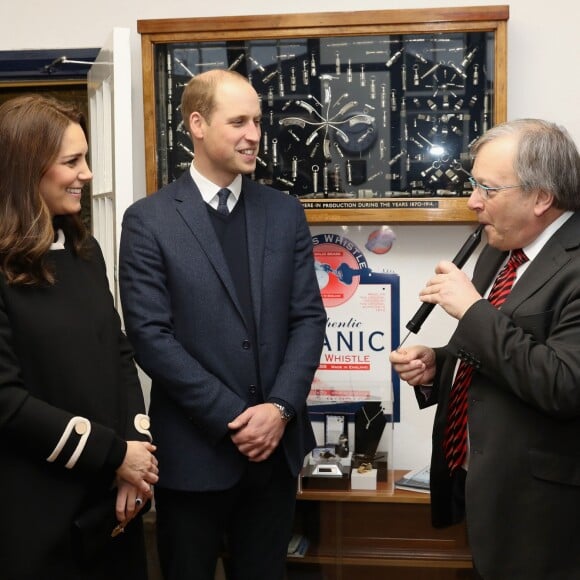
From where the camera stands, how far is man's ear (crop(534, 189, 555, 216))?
188 cm

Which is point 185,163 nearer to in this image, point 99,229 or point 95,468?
point 99,229

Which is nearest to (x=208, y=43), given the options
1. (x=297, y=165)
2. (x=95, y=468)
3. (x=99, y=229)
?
(x=297, y=165)

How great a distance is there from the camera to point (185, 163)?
10.4 feet

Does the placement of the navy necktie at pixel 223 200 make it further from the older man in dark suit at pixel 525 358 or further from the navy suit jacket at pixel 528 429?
the navy suit jacket at pixel 528 429

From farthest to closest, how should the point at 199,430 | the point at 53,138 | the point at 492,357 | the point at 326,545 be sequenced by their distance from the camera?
the point at 326,545, the point at 199,430, the point at 53,138, the point at 492,357

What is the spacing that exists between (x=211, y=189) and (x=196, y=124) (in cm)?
20

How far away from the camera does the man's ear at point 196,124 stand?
2.35 meters

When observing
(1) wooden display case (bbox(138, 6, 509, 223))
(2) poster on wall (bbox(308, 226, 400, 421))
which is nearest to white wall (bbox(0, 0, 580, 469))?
(2) poster on wall (bbox(308, 226, 400, 421))

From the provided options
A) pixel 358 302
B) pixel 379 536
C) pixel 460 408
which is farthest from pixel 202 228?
pixel 379 536

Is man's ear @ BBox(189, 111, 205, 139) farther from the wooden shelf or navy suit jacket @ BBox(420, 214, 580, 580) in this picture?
the wooden shelf

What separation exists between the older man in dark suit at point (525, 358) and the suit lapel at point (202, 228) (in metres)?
0.55

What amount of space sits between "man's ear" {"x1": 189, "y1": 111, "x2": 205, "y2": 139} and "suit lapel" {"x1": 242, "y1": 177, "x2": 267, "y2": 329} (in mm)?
192

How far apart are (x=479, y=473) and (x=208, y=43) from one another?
1.99 metres

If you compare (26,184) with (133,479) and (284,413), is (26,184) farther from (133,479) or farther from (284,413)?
(284,413)
